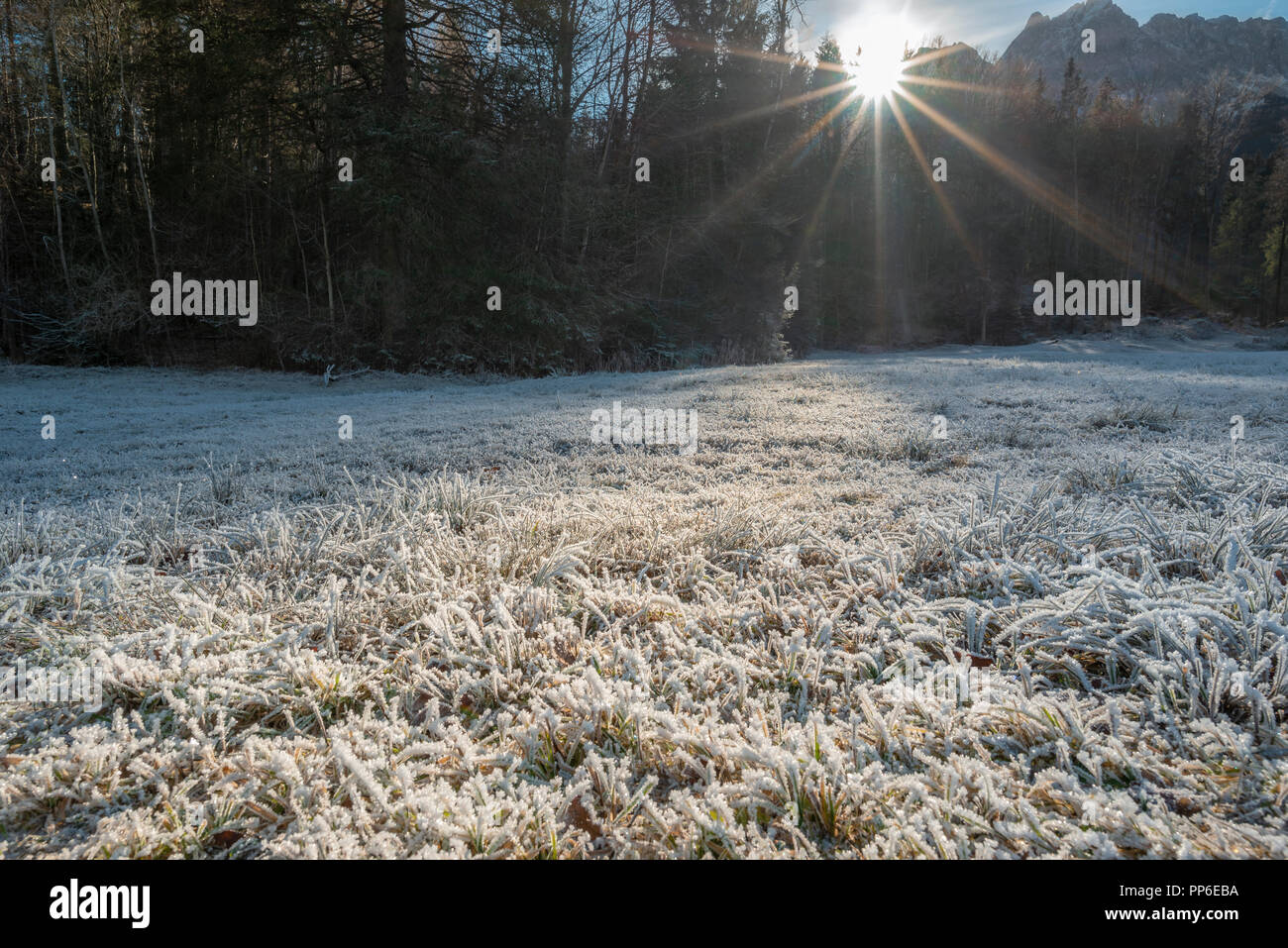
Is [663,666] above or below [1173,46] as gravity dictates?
below

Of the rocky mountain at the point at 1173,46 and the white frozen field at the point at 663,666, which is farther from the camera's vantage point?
the rocky mountain at the point at 1173,46

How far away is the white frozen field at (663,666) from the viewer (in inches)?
47.6

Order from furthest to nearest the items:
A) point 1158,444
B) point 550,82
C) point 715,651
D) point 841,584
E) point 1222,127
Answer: point 1222,127
point 550,82
point 1158,444
point 841,584
point 715,651

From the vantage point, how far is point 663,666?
179cm

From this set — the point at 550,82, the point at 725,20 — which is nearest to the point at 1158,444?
the point at 550,82

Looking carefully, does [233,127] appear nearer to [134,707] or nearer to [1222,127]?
[134,707]

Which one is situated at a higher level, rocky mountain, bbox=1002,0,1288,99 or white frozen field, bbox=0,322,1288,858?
rocky mountain, bbox=1002,0,1288,99

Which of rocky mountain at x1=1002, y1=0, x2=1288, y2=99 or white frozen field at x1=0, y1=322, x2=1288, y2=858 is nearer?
white frozen field at x1=0, y1=322, x2=1288, y2=858

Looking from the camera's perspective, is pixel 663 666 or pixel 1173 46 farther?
pixel 1173 46

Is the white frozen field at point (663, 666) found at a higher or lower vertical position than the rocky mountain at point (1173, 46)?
lower

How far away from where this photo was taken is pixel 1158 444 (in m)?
4.69

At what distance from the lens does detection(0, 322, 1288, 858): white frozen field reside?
47.6 inches

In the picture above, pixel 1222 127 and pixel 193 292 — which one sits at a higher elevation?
pixel 1222 127
